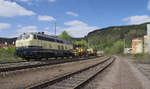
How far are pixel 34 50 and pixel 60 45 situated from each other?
740 cm

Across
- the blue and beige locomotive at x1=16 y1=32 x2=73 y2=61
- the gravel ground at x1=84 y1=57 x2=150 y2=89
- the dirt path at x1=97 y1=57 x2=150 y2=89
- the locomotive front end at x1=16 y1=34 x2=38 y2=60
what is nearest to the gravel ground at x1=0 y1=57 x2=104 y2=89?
the gravel ground at x1=84 y1=57 x2=150 y2=89

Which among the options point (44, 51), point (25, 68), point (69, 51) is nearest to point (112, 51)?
point (69, 51)

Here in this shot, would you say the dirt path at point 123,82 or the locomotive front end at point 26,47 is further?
the locomotive front end at point 26,47

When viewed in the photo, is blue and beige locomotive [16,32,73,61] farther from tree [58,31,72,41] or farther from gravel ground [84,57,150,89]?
tree [58,31,72,41]

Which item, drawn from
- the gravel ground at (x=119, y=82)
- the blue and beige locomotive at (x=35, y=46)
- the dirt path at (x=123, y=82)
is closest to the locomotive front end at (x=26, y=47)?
the blue and beige locomotive at (x=35, y=46)

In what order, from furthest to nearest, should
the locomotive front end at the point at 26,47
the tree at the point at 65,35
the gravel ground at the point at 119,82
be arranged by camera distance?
1. the tree at the point at 65,35
2. the locomotive front end at the point at 26,47
3. the gravel ground at the point at 119,82

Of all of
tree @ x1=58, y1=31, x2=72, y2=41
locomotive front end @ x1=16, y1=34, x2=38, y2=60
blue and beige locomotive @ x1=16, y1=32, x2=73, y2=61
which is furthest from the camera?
tree @ x1=58, y1=31, x2=72, y2=41

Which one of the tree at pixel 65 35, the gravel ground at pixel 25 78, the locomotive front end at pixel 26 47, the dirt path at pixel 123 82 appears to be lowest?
the dirt path at pixel 123 82

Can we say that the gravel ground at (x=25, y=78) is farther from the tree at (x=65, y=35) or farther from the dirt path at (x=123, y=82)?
the tree at (x=65, y=35)

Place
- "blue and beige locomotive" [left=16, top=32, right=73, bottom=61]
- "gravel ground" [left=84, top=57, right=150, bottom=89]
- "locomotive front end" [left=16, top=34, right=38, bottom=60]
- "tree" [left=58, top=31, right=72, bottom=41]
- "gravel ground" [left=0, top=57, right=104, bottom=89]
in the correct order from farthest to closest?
"tree" [left=58, top=31, right=72, bottom=41]
"blue and beige locomotive" [left=16, top=32, right=73, bottom=61]
"locomotive front end" [left=16, top=34, right=38, bottom=60]
"gravel ground" [left=84, top=57, right=150, bottom=89]
"gravel ground" [left=0, top=57, right=104, bottom=89]

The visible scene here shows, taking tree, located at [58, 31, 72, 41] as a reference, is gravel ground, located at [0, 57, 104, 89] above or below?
below

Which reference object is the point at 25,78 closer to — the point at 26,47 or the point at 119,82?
the point at 119,82

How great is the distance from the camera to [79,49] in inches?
1457

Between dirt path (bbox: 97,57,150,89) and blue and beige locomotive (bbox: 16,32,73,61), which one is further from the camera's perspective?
blue and beige locomotive (bbox: 16,32,73,61)
